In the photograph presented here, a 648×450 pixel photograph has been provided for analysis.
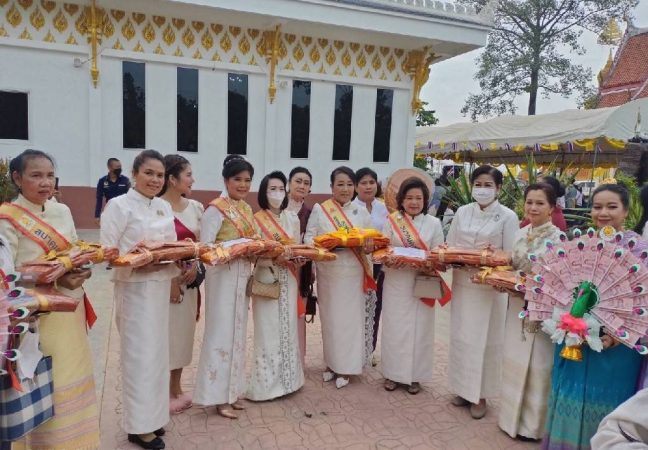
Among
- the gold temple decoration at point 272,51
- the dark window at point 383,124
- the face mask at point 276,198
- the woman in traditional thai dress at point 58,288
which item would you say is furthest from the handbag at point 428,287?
the dark window at point 383,124

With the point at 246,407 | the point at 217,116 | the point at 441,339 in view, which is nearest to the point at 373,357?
the point at 441,339

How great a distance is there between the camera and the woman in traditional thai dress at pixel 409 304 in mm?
3768

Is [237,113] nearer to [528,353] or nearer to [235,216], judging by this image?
[235,216]

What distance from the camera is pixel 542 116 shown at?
11289 mm

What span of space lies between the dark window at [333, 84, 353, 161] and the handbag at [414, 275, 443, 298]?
834cm

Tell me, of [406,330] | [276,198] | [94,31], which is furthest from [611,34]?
[276,198]

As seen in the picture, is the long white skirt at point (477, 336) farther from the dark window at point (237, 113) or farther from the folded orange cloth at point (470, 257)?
the dark window at point (237, 113)

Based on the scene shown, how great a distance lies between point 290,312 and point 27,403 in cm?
176

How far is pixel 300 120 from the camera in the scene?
1133 cm

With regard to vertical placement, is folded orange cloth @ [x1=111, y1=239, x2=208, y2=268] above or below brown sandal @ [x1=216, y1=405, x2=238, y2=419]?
above

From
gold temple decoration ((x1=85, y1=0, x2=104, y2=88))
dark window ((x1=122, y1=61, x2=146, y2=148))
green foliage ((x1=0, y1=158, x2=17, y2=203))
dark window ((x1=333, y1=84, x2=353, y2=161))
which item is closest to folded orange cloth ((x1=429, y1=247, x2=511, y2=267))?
green foliage ((x1=0, y1=158, x2=17, y2=203))

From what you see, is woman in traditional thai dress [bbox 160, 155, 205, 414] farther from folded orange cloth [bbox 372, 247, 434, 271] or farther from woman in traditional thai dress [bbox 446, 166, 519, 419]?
woman in traditional thai dress [bbox 446, 166, 519, 419]

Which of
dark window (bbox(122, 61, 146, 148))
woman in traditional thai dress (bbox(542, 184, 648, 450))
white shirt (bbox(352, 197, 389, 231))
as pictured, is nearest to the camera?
woman in traditional thai dress (bbox(542, 184, 648, 450))

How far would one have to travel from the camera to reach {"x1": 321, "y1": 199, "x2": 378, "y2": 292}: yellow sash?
12.6 ft
